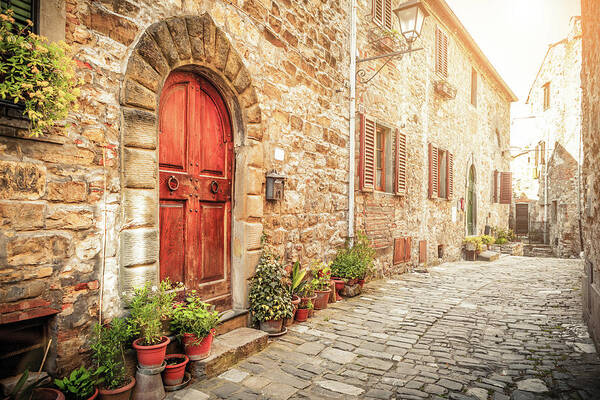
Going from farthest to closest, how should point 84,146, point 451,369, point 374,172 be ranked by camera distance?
point 374,172 < point 451,369 < point 84,146

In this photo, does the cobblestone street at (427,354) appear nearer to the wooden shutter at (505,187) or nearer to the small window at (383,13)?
the small window at (383,13)

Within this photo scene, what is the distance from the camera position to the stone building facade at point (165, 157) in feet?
7.84

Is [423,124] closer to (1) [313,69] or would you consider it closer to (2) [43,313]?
(1) [313,69]

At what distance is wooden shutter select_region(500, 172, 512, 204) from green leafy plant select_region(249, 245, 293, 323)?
13966mm

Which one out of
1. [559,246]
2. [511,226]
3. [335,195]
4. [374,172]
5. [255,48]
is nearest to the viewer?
[255,48]

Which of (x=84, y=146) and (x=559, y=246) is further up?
(x=84, y=146)

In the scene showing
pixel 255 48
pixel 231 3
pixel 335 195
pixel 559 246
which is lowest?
pixel 559 246

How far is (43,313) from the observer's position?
2.35 meters

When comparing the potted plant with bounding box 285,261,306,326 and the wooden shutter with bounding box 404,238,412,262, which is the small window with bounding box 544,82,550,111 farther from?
the potted plant with bounding box 285,261,306,326

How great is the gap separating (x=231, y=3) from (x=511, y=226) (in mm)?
23090

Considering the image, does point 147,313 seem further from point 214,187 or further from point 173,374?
point 214,187

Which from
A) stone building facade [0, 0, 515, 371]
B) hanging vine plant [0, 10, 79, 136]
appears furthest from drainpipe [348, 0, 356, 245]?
hanging vine plant [0, 10, 79, 136]

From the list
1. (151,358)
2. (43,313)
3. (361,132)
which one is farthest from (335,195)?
(43,313)

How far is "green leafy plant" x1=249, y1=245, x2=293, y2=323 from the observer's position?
4008 mm
